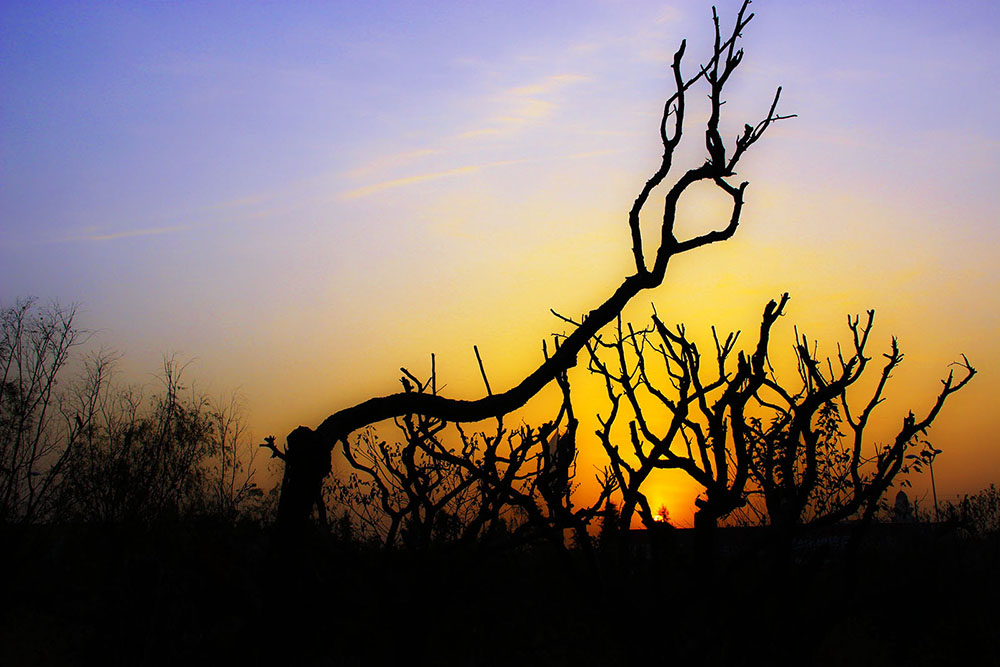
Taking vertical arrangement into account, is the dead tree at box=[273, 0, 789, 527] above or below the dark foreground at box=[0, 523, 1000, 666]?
above

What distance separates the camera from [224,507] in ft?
71.7

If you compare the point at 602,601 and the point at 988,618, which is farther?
the point at 988,618

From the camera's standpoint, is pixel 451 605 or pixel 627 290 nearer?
pixel 627 290

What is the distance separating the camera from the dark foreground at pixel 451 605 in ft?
12.4

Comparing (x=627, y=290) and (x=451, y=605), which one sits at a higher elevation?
(x=627, y=290)

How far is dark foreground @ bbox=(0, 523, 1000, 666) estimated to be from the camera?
3.79m

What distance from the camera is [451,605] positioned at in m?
14.2

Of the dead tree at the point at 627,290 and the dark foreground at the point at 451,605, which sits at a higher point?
the dead tree at the point at 627,290

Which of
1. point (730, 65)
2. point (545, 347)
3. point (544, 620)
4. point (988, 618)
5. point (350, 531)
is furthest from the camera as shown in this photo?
point (350, 531)

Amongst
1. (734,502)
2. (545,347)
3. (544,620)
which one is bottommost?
(544,620)

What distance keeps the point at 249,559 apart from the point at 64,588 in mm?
4457

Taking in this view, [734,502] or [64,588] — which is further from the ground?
[734,502]

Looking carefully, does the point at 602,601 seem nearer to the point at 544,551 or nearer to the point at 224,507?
the point at 544,551

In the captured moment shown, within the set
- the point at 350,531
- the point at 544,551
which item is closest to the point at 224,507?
the point at 350,531
